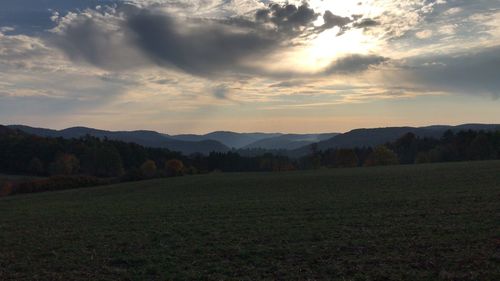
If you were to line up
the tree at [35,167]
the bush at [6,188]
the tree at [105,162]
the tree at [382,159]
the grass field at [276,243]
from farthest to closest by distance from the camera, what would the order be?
the tree at [105,162] → the tree at [35,167] → the tree at [382,159] → the bush at [6,188] → the grass field at [276,243]

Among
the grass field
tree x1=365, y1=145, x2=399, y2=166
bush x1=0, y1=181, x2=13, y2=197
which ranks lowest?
bush x1=0, y1=181, x2=13, y2=197

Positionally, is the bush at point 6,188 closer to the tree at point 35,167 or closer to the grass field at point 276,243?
the tree at point 35,167

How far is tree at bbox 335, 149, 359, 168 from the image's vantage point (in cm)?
11825

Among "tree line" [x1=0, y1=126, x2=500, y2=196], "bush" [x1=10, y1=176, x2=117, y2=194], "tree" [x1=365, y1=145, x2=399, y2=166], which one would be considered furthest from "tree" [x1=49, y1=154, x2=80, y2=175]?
"tree" [x1=365, y1=145, x2=399, y2=166]

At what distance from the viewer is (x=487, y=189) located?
27969 millimetres

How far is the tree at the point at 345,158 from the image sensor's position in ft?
388

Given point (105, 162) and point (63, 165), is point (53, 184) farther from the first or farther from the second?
point (63, 165)

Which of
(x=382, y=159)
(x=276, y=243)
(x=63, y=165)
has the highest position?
(x=276, y=243)

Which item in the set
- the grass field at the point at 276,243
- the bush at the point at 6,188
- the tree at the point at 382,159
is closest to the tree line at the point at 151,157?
the tree at the point at 382,159

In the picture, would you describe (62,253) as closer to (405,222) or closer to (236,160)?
(405,222)

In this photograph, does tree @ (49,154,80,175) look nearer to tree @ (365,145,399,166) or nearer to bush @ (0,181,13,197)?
bush @ (0,181,13,197)

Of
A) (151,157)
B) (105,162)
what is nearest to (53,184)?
(105,162)

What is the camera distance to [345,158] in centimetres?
11944

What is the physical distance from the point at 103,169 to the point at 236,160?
145 ft
